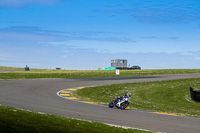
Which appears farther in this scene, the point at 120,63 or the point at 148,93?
the point at 120,63

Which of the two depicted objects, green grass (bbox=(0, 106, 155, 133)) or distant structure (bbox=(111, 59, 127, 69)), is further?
distant structure (bbox=(111, 59, 127, 69))

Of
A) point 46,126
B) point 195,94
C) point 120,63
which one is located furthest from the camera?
point 120,63

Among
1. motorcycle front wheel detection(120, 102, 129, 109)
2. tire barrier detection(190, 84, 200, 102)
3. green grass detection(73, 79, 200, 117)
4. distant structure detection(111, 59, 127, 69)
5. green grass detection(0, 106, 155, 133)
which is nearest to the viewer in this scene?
green grass detection(0, 106, 155, 133)

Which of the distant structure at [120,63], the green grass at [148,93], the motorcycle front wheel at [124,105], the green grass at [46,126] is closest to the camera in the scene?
the green grass at [46,126]

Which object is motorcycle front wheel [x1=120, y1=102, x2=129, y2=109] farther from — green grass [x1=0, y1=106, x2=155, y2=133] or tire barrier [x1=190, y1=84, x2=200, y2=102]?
tire barrier [x1=190, y1=84, x2=200, y2=102]

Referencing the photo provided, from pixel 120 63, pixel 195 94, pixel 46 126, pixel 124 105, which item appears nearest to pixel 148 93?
pixel 195 94

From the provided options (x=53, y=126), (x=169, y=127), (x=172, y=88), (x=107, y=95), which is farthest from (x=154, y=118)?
(x=172, y=88)

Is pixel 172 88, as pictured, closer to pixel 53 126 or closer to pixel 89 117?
pixel 89 117

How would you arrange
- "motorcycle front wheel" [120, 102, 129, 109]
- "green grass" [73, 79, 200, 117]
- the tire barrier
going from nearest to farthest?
"motorcycle front wheel" [120, 102, 129, 109], "green grass" [73, 79, 200, 117], the tire barrier

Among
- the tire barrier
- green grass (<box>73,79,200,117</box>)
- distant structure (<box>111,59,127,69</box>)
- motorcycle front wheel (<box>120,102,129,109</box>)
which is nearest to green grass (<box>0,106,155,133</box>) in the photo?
motorcycle front wheel (<box>120,102,129,109</box>)

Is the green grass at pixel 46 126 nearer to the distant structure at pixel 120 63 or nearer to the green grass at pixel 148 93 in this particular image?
the green grass at pixel 148 93

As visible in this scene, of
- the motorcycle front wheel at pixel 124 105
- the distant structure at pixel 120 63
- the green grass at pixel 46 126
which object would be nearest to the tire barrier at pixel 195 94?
the motorcycle front wheel at pixel 124 105

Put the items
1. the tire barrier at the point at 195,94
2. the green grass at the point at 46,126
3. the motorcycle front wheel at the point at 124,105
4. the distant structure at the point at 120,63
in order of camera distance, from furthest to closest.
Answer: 1. the distant structure at the point at 120,63
2. the tire barrier at the point at 195,94
3. the motorcycle front wheel at the point at 124,105
4. the green grass at the point at 46,126

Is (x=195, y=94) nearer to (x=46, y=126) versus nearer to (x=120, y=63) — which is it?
(x=46, y=126)
